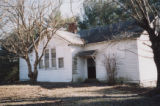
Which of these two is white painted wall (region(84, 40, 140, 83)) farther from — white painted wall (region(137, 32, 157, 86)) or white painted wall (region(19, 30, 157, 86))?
white painted wall (region(137, 32, 157, 86))

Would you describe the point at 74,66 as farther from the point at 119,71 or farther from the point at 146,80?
the point at 146,80

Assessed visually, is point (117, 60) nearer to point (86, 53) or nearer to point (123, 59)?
point (123, 59)

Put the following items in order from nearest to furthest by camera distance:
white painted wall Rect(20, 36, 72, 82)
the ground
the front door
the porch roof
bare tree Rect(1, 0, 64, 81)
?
1. the ground
2. bare tree Rect(1, 0, 64, 81)
3. the porch roof
4. white painted wall Rect(20, 36, 72, 82)
5. the front door

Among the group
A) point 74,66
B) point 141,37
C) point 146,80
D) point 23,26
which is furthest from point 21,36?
point 146,80

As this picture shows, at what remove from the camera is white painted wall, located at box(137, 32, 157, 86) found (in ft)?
45.9

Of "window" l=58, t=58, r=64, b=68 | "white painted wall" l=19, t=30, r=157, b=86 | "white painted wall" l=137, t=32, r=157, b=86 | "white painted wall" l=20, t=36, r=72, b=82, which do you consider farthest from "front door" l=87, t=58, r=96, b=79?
"white painted wall" l=137, t=32, r=157, b=86

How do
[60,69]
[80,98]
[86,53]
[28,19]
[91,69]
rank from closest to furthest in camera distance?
[80,98], [28,19], [86,53], [60,69], [91,69]

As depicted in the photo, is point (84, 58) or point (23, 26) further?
point (84, 58)

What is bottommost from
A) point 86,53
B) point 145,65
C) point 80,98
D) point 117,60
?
point 80,98

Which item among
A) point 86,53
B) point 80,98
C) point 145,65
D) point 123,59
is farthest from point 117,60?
point 80,98

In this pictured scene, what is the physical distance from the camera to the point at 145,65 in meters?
14.4

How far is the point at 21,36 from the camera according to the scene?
13.1m

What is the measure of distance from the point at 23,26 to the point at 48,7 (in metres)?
2.38

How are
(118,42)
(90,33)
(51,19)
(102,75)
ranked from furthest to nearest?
(90,33)
(102,75)
(118,42)
(51,19)
